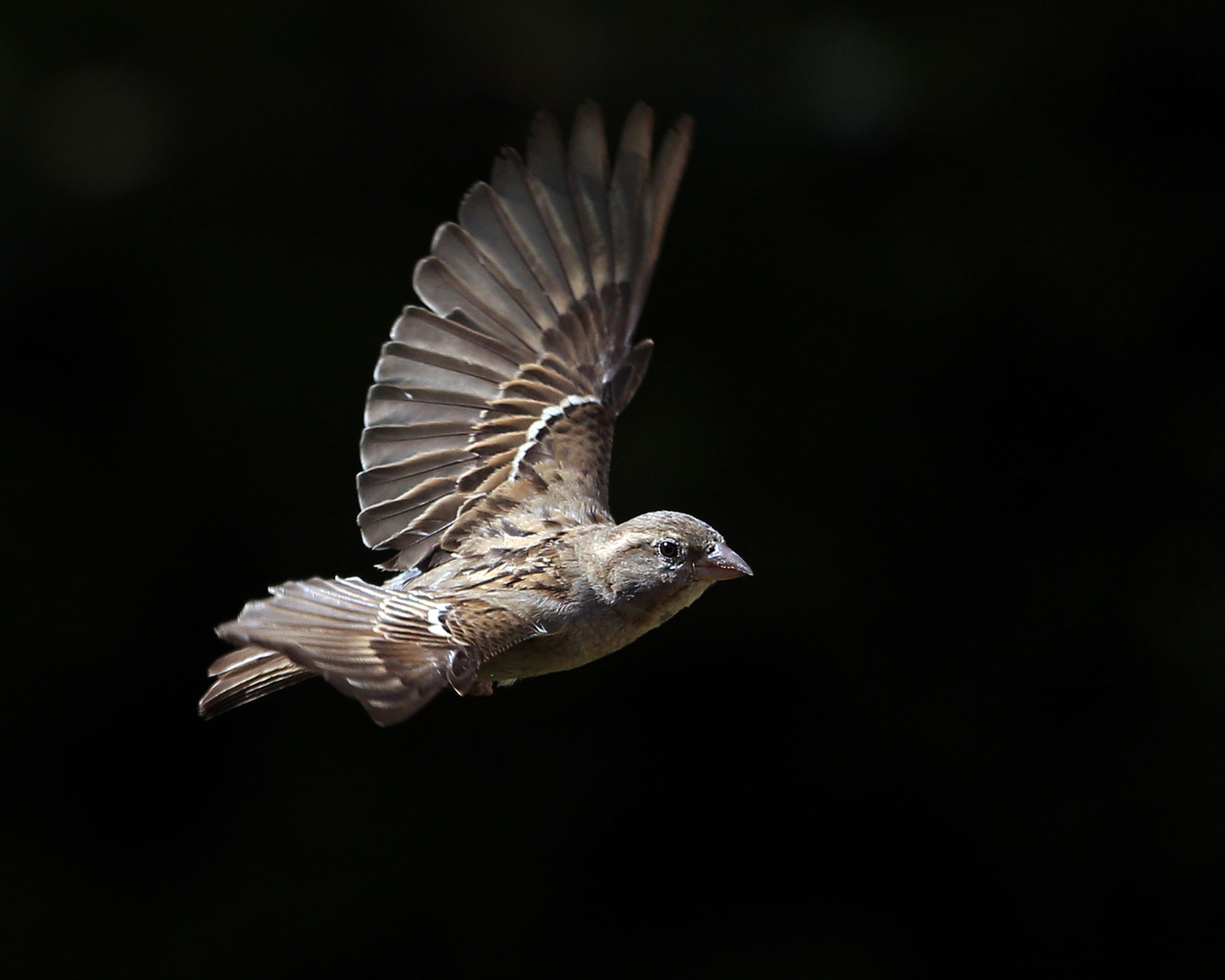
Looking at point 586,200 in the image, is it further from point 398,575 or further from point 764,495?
point 764,495

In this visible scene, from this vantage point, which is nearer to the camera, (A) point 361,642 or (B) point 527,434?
(A) point 361,642

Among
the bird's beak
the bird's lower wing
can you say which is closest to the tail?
the bird's lower wing

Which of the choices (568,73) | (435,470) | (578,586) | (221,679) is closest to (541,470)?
(435,470)

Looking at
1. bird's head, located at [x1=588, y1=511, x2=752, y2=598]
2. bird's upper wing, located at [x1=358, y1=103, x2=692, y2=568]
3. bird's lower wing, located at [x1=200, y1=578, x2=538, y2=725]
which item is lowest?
bird's lower wing, located at [x1=200, y1=578, x2=538, y2=725]

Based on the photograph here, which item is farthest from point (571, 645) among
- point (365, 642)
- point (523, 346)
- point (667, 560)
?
point (523, 346)

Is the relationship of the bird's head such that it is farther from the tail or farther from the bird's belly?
the tail

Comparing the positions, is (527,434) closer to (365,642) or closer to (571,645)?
(571,645)
